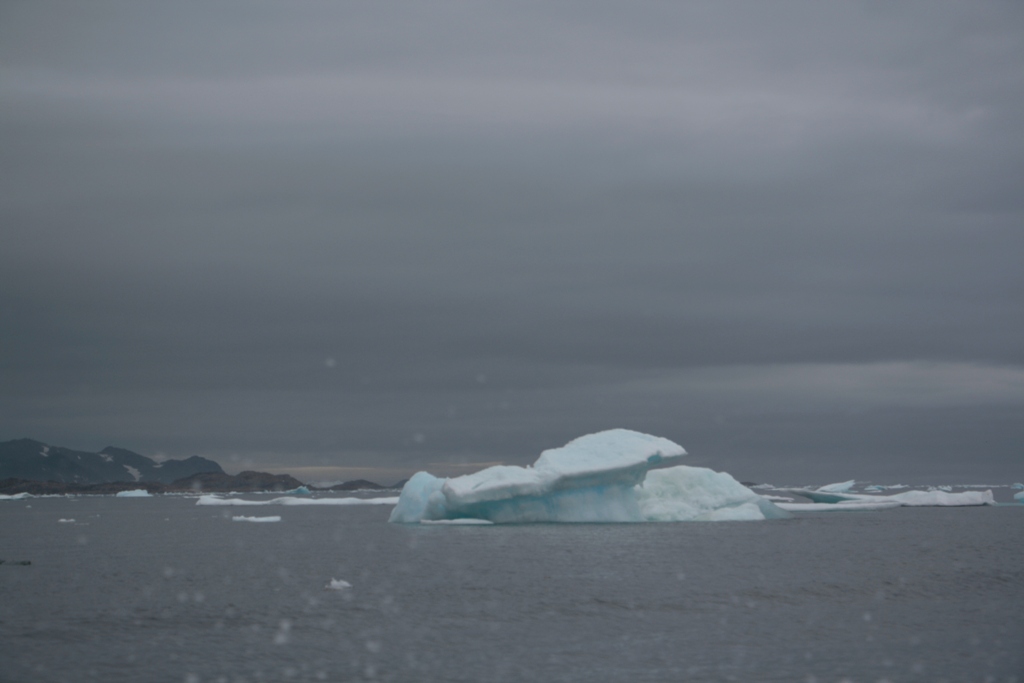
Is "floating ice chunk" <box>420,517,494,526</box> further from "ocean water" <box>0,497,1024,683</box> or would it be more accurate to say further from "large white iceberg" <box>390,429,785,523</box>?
→ "ocean water" <box>0,497,1024,683</box>

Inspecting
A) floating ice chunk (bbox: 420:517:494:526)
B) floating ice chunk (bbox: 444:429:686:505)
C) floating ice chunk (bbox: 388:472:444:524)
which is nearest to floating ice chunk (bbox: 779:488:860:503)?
floating ice chunk (bbox: 420:517:494:526)

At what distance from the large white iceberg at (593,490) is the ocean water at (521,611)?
1.96 meters

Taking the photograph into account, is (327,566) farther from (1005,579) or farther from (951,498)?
(951,498)

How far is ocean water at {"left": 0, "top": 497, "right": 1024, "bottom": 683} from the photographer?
16078 millimetres

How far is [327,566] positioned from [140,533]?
24.0 meters

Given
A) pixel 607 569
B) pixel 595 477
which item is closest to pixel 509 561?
pixel 607 569

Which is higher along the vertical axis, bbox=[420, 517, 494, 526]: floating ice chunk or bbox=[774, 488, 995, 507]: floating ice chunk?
bbox=[774, 488, 995, 507]: floating ice chunk

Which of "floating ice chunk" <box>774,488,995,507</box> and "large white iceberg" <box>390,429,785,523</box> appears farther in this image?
"floating ice chunk" <box>774,488,995,507</box>

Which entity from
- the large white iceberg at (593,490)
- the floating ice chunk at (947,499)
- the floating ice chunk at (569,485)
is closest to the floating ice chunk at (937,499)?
the floating ice chunk at (947,499)

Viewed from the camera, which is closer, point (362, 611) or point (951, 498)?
point (362, 611)

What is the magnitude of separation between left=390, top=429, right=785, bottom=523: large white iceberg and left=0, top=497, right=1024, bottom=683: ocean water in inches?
77.3

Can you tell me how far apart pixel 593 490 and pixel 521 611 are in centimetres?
2143

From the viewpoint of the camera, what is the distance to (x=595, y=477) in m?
40.8

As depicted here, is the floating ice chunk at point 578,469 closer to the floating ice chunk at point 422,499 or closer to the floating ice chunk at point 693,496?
the floating ice chunk at point 422,499
